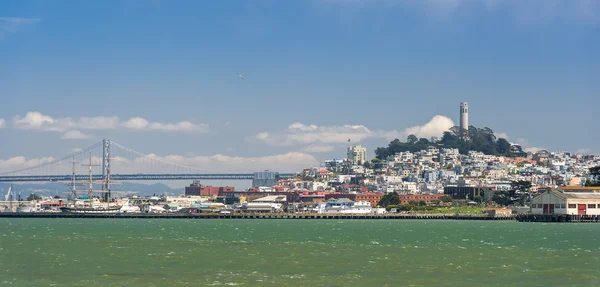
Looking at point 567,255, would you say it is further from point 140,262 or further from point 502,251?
point 140,262

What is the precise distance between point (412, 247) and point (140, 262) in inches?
606

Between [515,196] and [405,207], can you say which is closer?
[405,207]

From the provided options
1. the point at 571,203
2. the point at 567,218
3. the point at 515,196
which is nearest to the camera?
the point at 567,218

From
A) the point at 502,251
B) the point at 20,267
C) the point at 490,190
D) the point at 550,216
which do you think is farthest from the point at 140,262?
the point at 490,190

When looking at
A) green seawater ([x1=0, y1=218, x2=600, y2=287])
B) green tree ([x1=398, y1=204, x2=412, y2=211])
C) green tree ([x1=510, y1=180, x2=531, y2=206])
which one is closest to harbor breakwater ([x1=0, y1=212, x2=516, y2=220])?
green tree ([x1=398, y1=204, x2=412, y2=211])

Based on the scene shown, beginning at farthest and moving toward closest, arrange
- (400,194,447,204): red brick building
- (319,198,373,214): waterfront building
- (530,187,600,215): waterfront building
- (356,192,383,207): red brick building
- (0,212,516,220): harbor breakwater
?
(356,192,383,207): red brick building
(400,194,447,204): red brick building
(319,198,373,214): waterfront building
(0,212,516,220): harbor breakwater
(530,187,600,215): waterfront building

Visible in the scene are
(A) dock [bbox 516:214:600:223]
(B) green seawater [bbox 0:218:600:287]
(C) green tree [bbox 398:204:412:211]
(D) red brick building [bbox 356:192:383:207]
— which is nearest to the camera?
(B) green seawater [bbox 0:218:600:287]

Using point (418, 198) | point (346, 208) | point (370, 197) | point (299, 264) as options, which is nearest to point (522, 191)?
point (418, 198)

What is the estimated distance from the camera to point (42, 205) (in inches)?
6206

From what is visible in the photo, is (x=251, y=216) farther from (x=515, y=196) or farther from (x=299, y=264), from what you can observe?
(x=299, y=264)

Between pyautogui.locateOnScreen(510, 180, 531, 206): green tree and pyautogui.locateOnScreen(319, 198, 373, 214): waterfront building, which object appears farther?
pyautogui.locateOnScreen(510, 180, 531, 206): green tree

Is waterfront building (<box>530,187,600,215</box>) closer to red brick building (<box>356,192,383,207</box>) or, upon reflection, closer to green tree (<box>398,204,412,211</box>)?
green tree (<box>398,204,412,211</box>)

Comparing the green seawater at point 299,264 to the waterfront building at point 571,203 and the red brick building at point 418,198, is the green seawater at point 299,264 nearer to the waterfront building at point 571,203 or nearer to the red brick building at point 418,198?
the waterfront building at point 571,203

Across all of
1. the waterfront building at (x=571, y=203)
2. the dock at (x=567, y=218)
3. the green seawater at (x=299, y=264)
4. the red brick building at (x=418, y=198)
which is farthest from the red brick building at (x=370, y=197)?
the green seawater at (x=299, y=264)
